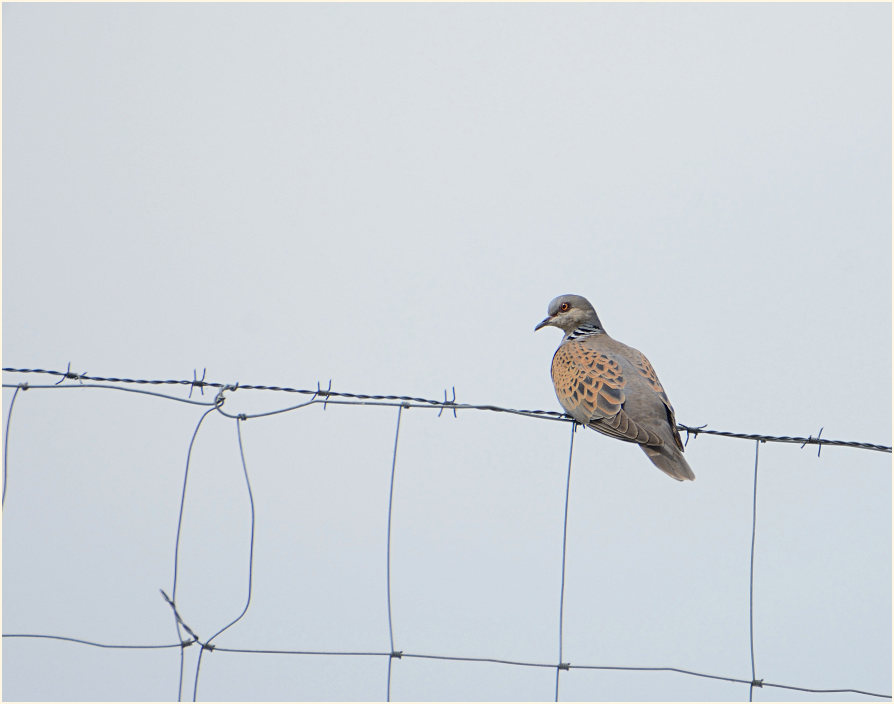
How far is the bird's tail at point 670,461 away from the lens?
5.05 m

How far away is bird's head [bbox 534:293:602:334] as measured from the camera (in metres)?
6.36

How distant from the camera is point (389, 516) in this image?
11.8 ft

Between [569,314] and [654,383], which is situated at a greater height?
[569,314]

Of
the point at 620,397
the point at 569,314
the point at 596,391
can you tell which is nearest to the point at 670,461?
the point at 620,397

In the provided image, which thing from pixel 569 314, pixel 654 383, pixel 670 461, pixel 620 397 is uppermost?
pixel 569 314

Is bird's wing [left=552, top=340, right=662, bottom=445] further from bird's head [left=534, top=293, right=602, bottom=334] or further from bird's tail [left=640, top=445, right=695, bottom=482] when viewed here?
bird's head [left=534, top=293, right=602, bottom=334]

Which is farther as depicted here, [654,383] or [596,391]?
[654,383]

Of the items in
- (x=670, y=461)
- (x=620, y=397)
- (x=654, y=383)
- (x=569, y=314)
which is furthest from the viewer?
(x=569, y=314)

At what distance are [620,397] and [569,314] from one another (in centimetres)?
119

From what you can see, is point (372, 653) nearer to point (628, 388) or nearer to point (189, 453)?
point (189, 453)

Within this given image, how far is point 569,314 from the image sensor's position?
6.36m

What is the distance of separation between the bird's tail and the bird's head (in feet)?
4.34

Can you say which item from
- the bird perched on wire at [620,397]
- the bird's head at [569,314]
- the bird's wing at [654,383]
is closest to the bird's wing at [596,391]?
the bird perched on wire at [620,397]

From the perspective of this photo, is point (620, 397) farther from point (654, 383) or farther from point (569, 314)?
point (569, 314)
